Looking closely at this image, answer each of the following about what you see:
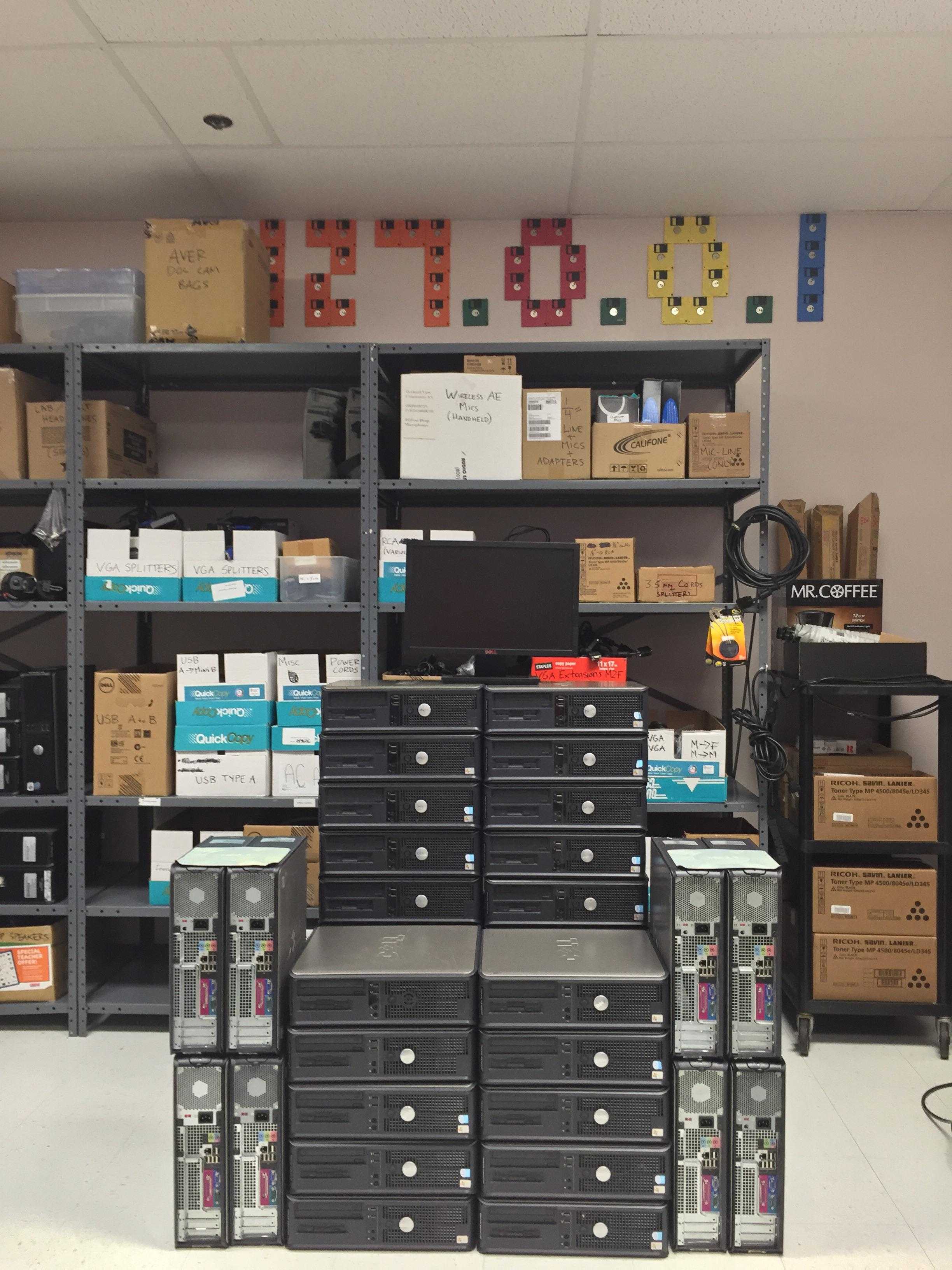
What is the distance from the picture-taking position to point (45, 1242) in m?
1.88

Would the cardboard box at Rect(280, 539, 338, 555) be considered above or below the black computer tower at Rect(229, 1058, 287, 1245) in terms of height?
above

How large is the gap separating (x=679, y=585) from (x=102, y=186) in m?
2.51

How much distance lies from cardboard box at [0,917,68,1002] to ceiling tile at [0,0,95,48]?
2644 mm

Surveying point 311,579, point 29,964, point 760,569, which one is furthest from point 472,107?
point 29,964

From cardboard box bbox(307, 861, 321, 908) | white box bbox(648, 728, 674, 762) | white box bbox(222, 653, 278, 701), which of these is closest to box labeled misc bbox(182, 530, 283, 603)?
white box bbox(222, 653, 278, 701)

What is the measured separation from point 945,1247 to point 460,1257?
1004 millimetres

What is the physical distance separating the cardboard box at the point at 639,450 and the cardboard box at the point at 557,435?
0.14 ft

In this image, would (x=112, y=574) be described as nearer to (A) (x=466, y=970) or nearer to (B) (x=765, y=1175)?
(A) (x=466, y=970)

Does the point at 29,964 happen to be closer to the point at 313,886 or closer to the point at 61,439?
the point at 313,886

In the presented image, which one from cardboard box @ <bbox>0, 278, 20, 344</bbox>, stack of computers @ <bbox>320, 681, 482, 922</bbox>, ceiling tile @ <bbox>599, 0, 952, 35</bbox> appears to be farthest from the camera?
cardboard box @ <bbox>0, 278, 20, 344</bbox>

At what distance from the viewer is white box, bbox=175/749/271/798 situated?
299 centimetres

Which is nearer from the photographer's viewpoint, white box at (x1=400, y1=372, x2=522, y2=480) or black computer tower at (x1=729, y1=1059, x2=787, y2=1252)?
black computer tower at (x1=729, y1=1059, x2=787, y2=1252)

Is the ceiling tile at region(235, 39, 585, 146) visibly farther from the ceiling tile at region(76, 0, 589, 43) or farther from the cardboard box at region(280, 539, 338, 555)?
the cardboard box at region(280, 539, 338, 555)

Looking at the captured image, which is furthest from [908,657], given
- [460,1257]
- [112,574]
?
[112,574]
